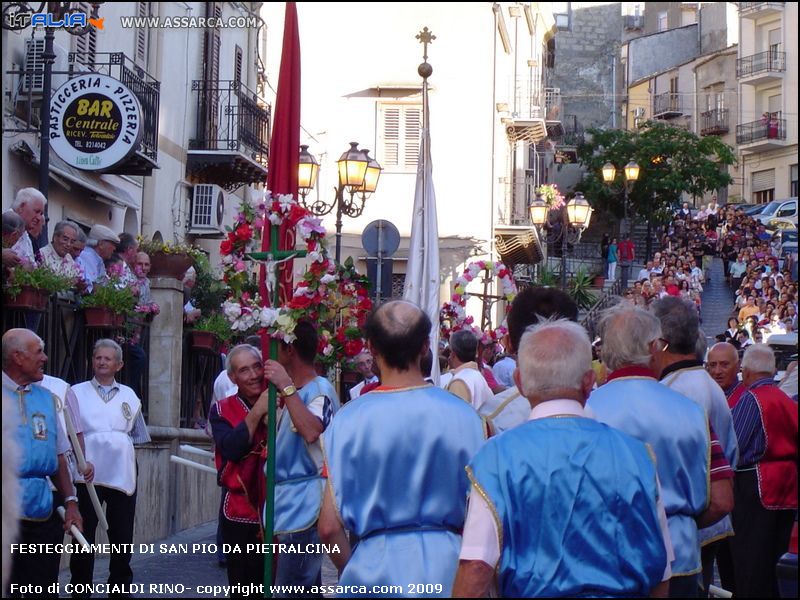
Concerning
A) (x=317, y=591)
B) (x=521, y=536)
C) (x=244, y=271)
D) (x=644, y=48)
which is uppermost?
(x=644, y=48)

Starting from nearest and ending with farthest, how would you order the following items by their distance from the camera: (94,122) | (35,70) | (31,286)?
1. (31,286)
2. (35,70)
3. (94,122)

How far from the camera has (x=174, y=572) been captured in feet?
38.0

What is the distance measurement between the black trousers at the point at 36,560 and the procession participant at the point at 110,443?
199 centimetres

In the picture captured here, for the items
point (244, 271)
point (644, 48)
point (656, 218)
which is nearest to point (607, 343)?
point (244, 271)

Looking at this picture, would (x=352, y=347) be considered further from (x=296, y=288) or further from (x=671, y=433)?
(x=671, y=433)

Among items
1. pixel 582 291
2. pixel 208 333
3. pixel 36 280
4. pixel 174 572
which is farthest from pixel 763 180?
pixel 36 280

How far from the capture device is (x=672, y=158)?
58.2 m

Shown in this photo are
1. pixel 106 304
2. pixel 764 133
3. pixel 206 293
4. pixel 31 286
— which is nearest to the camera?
pixel 31 286

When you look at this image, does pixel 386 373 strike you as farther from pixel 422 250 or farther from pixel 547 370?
pixel 422 250

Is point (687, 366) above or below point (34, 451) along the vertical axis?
above

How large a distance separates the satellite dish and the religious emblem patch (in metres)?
10.7

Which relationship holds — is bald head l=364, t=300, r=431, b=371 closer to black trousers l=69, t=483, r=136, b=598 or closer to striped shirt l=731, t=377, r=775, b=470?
striped shirt l=731, t=377, r=775, b=470

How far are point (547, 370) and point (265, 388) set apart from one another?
11.6ft

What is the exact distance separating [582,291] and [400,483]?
3337 cm
